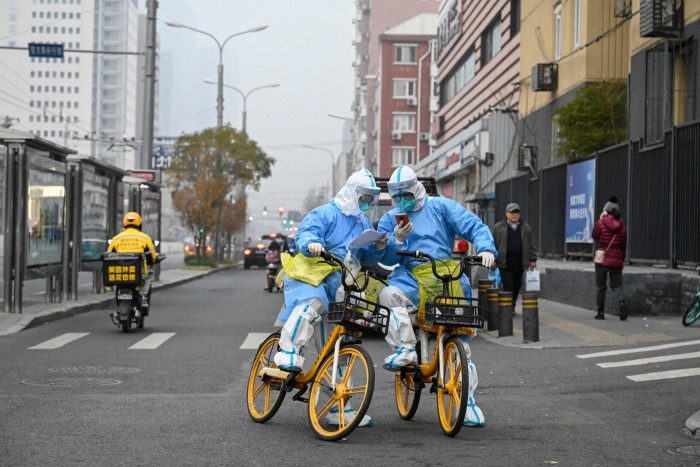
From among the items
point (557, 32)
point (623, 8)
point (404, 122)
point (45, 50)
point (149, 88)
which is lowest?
point (149, 88)

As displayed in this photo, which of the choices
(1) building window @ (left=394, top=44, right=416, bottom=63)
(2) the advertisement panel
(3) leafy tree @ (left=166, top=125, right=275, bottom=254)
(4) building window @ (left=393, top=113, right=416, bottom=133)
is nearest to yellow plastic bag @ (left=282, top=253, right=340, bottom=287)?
(2) the advertisement panel

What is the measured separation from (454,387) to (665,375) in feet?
13.3

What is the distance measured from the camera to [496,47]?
42188 millimetres

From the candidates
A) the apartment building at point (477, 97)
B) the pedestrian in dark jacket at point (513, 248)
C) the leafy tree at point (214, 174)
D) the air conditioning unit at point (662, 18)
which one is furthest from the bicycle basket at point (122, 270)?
the leafy tree at point (214, 174)

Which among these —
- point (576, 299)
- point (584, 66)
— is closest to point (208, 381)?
point (576, 299)

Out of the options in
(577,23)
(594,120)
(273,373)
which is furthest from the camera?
(577,23)

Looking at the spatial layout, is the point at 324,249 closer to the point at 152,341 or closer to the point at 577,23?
the point at 152,341

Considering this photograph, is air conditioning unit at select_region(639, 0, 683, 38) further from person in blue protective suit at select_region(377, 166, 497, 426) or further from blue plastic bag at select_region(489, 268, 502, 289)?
person in blue protective suit at select_region(377, 166, 497, 426)

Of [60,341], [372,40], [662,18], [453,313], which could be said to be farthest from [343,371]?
[372,40]

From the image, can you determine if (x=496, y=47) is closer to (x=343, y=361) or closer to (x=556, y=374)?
(x=556, y=374)

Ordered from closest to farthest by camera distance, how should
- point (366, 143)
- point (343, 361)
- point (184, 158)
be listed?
1. point (343, 361)
2. point (184, 158)
3. point (366, 143)

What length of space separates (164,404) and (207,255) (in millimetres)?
49256

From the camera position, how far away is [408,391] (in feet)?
28.2

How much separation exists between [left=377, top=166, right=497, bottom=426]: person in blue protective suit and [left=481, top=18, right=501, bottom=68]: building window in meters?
33.2
